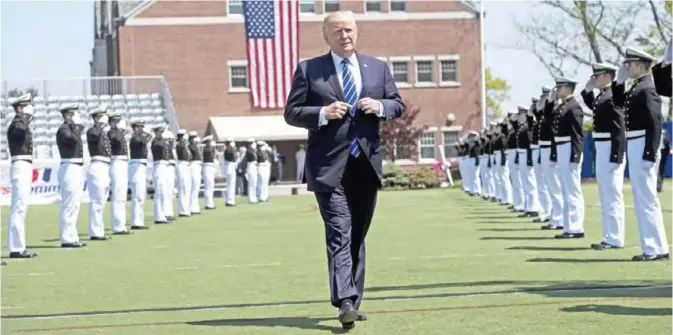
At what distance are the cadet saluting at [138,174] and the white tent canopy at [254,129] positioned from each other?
34.1m

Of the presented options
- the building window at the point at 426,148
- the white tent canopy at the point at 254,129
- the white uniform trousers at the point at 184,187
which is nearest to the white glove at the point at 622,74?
the white uniform trousers at the point at 184,187

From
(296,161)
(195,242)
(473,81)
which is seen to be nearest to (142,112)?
(296,161)

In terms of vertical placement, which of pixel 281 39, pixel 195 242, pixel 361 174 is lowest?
pixel 195 242

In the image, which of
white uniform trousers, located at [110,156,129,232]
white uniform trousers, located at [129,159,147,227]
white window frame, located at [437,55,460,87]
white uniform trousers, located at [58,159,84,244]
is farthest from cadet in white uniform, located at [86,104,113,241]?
white window frame, located at [437,55,460,87]

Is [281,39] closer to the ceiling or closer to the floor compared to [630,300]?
closer to the ceiling

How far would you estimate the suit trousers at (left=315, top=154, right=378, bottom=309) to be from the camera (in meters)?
9.24

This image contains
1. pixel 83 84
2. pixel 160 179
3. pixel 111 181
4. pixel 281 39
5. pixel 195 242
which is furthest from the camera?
pixel 83 84

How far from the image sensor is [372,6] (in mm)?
65438

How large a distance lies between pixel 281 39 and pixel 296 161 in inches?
577

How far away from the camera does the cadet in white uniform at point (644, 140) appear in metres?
13.6

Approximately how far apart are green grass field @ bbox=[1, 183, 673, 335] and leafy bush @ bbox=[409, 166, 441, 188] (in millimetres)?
31485

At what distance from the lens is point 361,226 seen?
969 cm

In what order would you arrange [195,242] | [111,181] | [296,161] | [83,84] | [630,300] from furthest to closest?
[296,161] → [83,84] → [111,181] → [195,242] → [630,300]

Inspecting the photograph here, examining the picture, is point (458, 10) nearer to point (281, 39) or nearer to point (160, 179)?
point (281, 39)
